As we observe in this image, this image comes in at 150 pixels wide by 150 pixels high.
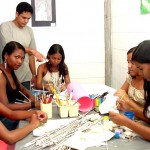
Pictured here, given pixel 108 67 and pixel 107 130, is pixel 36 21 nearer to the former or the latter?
pixel 108 67

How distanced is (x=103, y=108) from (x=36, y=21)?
7.29 ft

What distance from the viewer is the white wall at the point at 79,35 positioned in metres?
3.59

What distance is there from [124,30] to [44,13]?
116cm

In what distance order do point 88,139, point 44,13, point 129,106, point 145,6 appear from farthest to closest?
→ point 44,13 < point 145,6 < point 129,106 < point 88,139

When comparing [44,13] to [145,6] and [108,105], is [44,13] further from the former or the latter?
[108,105]

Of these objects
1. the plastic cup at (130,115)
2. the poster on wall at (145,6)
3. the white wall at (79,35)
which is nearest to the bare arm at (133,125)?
the plastic cup at (130,115)

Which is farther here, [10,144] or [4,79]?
[4,79]

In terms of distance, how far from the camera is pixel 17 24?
289 centimetres

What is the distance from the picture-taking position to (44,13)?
3.56m

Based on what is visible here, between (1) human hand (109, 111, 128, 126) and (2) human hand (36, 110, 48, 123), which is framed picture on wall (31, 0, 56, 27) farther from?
(1) human hand (109, 111, 128, 126)

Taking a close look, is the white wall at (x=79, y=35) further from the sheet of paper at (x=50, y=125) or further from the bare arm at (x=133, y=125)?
the bare arm at (x=133, y=125)

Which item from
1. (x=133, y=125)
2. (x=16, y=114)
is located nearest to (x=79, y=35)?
(x=16, y=114)

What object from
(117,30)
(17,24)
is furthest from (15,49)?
(117,30)

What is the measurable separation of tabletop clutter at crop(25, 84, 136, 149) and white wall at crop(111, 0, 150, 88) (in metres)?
1.08
